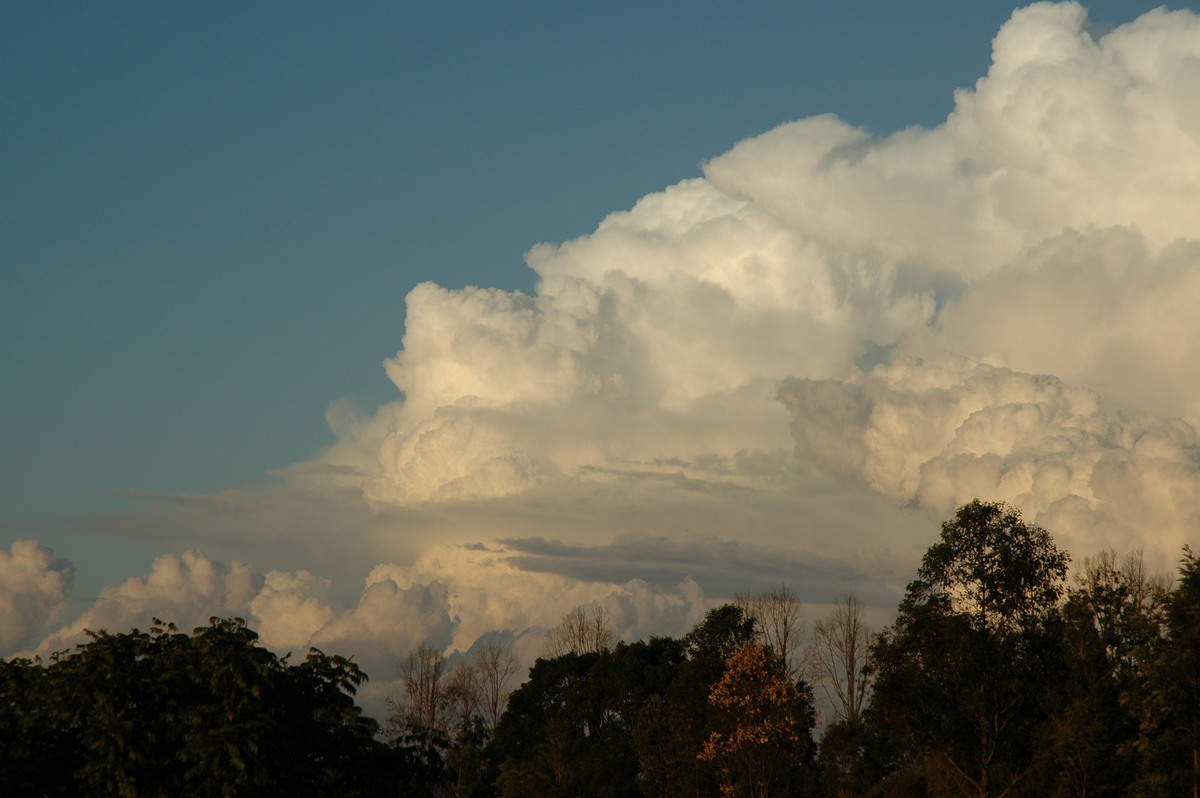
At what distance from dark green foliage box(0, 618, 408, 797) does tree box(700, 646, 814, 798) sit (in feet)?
115

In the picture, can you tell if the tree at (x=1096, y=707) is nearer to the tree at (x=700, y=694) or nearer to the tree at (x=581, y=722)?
the tree at (x=700, y=694)

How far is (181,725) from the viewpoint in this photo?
4869cm

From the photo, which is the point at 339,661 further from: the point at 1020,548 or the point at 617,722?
the point at 617,722

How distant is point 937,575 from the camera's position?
6450 cm

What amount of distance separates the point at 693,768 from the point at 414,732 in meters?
40.1

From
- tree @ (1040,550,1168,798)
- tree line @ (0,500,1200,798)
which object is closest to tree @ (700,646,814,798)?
tree line @ (0,500,1200,798)

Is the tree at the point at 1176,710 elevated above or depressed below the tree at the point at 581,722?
above

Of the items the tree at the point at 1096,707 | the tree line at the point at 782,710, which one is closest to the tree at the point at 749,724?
the tree line at the point at 782,710

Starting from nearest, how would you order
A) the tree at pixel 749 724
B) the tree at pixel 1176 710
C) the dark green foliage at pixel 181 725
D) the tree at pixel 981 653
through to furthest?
the dark green foliage at pixel 181 725 → the tree at pixel 1176 710 → the tree at pixel 981 653 → the tree at pixel 749 724

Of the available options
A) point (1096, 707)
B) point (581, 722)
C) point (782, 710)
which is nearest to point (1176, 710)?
point (1096, 707)

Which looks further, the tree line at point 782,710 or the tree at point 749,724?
the tree at point 749,724

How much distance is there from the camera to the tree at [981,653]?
205ft

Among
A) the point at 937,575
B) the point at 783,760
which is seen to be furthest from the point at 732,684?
the point at 937,575

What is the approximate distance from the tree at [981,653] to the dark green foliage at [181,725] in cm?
2807
